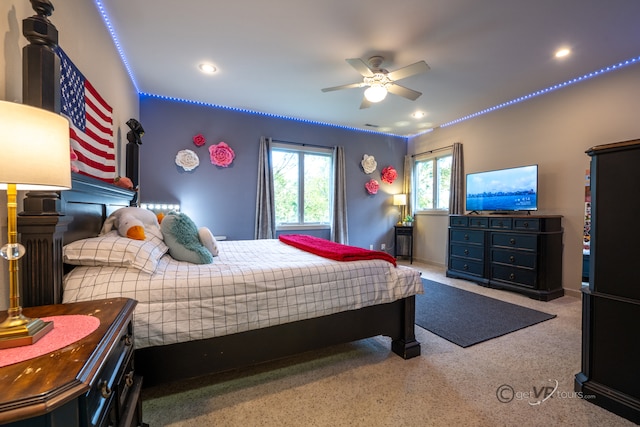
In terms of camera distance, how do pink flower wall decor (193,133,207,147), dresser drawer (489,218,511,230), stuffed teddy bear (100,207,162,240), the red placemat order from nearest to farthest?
the red placemat < stuffed teddy bear (100,207,162,240) < dresser drawer (489,218,511,230) < pink flower wall decor (193,133,207,147)

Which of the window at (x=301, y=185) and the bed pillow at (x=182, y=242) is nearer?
the bed pillow at (x=182, y=242)

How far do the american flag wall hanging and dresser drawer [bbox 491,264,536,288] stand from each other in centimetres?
468

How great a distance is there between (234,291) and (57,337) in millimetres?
841

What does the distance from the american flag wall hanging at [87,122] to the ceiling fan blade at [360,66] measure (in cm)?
205

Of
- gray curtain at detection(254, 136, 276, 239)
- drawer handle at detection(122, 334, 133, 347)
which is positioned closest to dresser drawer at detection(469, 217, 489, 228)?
gray curtain at detection(254, 136, 276, 239)

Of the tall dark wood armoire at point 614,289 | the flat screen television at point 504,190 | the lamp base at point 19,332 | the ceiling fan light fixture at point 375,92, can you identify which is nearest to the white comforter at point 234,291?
the lamp base at point 19,332

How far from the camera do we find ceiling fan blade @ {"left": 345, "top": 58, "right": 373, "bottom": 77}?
2557 mm

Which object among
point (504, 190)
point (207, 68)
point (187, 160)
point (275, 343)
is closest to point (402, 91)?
point (207, 68)

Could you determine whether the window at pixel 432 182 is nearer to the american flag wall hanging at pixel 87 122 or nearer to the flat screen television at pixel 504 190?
the flat screen television at pixel 504 190

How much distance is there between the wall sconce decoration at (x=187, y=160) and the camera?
4.18m

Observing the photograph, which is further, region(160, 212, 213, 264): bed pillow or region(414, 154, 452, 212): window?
region(414, 154, 452, 212): window

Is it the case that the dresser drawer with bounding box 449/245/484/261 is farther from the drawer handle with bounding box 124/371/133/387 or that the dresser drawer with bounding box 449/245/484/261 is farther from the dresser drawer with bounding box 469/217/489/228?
the drawer handle with bounding box 124/371/133/387

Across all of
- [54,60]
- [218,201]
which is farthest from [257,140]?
[54,60]

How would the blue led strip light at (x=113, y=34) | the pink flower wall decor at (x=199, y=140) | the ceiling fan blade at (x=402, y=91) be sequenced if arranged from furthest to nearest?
the pink flower wall decor at (x=199, y=140), the ceiling fan blade at (x=402, y=91), the blue led strip light at (x=113, y=34)
